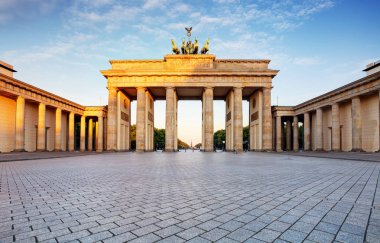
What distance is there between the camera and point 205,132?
128 ft

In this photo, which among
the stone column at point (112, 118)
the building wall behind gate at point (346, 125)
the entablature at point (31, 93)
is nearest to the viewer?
the entablature at point (31, 93)

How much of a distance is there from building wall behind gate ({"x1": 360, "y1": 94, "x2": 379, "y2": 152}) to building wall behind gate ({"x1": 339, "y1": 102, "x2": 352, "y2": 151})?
2.50 m

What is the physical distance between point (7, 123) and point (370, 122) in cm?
4909

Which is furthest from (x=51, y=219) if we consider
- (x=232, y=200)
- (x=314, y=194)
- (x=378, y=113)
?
(x=378, y=113)

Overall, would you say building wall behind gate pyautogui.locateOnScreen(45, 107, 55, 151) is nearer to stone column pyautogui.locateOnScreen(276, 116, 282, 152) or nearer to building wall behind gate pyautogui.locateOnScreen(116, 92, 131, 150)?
building wall behind gate pyautogui.locateOnScreen(116, 92, 131, 150)

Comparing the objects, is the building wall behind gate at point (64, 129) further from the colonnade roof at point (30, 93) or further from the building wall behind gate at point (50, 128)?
the colonnade roof at point (30, 93)

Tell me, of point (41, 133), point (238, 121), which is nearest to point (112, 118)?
point (41, 133)

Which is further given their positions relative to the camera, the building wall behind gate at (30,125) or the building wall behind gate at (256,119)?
the building wall behind gate at (256,119)

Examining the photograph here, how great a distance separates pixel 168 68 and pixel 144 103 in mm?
7383

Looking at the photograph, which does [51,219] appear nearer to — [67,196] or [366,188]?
[67,196]

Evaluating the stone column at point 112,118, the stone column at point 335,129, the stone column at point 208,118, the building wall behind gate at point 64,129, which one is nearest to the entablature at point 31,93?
the building wall behind gate at point 64,129

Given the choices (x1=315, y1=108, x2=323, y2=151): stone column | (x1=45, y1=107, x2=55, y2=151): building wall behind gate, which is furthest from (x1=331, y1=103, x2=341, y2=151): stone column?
(x1=45, y1=107, x2=55, y2=151): building wall behind gate

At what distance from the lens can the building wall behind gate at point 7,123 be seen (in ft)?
99.7

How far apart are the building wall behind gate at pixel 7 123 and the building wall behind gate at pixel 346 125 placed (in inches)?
1918
